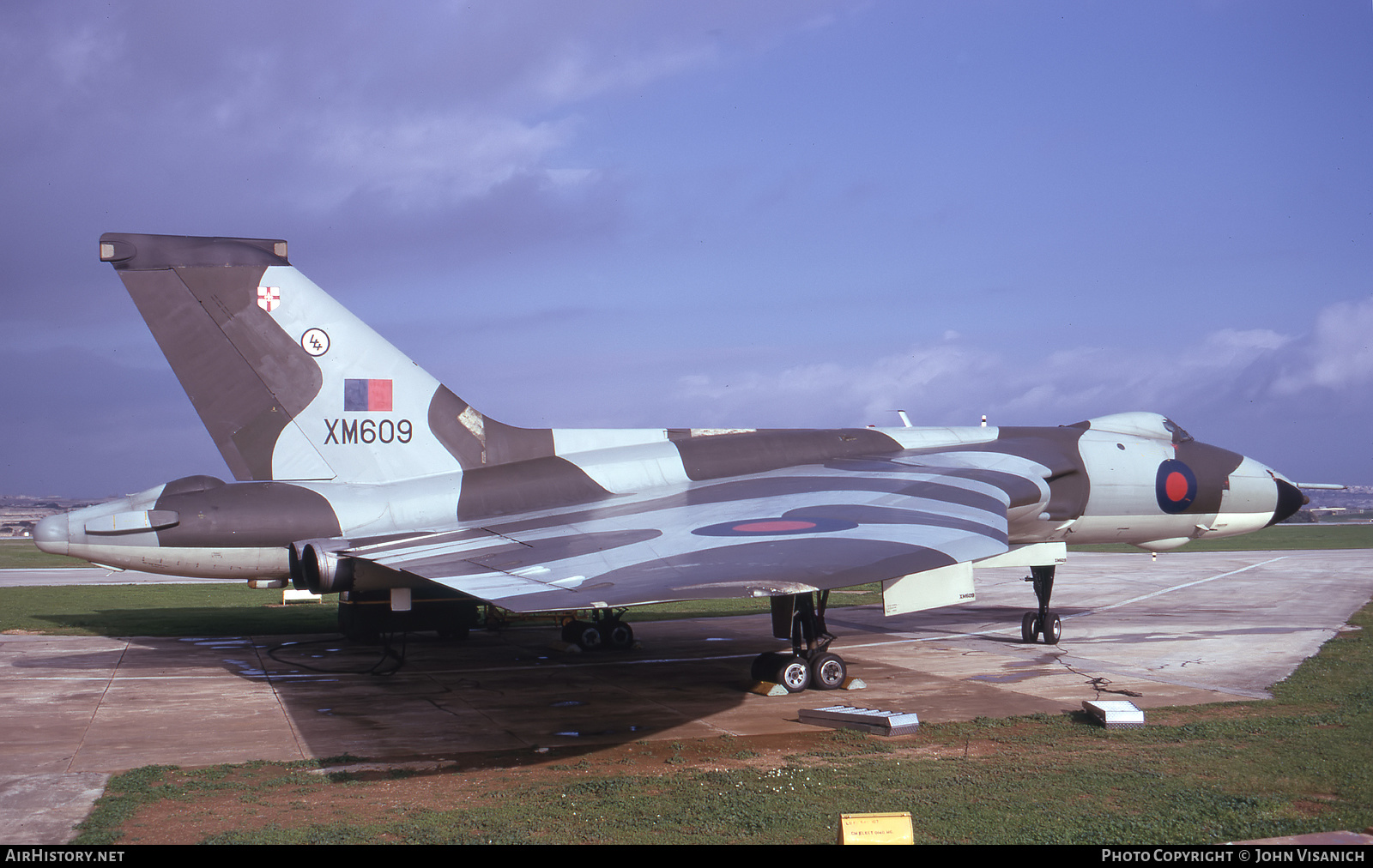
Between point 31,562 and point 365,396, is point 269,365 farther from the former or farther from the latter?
point 31,562

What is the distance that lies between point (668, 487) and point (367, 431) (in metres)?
3.72

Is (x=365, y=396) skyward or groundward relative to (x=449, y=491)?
skyward

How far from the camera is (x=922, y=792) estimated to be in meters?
7.22

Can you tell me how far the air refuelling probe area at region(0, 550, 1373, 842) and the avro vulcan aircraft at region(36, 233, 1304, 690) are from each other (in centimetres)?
126

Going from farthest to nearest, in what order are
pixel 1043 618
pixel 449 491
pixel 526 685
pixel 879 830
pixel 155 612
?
pixel 155 612 < pixel 1043 618 < pixel 526 685 < pixel 449 491 < pixel 879 830

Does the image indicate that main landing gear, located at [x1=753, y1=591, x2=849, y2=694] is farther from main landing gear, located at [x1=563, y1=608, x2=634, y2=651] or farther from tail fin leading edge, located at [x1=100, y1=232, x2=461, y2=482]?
tail fin leading edge, located at [x1=100, y1=232, x2=461, y2=482]

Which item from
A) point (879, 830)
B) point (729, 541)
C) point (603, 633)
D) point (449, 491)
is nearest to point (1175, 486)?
point (603, 633)

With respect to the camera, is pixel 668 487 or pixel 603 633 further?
pixel 603 633

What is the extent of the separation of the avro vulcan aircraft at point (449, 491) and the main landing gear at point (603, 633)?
264 cm

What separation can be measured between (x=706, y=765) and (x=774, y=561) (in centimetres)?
188

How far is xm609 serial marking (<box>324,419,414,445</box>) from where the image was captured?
37.6 feet

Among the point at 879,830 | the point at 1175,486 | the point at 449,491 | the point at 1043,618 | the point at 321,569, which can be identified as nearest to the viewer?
the point at 879,830

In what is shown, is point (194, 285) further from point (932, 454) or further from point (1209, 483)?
point (1209, 483)

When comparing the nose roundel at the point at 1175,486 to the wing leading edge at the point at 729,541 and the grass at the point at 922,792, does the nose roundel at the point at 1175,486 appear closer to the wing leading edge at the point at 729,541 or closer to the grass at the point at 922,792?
the wing leading edge at the point at 729,541
